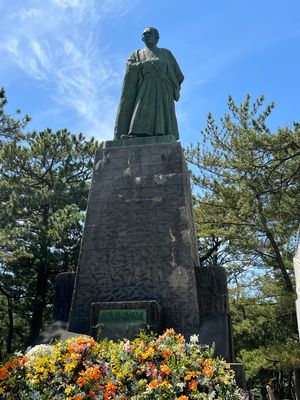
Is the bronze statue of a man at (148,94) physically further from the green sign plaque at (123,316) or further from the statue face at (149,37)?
the green sign plaque at (123,316)

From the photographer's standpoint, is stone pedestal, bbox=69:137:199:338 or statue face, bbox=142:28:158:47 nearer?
stone pedestal, bbox=69:137:199:338

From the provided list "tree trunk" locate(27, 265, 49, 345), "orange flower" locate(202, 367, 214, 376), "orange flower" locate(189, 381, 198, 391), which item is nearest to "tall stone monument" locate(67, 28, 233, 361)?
"orange flower" locate(202, 367, 214, 376)

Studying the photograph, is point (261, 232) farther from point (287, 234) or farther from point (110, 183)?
point (110, 183)

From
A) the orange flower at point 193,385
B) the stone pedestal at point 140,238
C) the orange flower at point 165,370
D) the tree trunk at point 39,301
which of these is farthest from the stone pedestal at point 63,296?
the tree trunk at point 39,301

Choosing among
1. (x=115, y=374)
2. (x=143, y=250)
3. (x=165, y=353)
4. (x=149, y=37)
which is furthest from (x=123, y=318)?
(x=149, y=37)

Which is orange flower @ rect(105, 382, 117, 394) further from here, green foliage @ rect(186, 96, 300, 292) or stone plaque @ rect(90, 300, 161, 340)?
green foliage @ rect(186, 96, 300, 292)

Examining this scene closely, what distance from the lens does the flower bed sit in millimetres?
3238

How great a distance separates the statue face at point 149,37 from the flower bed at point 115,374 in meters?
5.79

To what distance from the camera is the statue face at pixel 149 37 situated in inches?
313

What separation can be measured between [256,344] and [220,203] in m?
4.56

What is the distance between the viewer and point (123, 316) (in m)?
5.66

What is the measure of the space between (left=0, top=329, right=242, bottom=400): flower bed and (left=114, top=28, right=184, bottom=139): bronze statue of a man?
178 inches

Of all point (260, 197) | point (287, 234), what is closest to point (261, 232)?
point (287, 234)

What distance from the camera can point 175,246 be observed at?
6.18m
